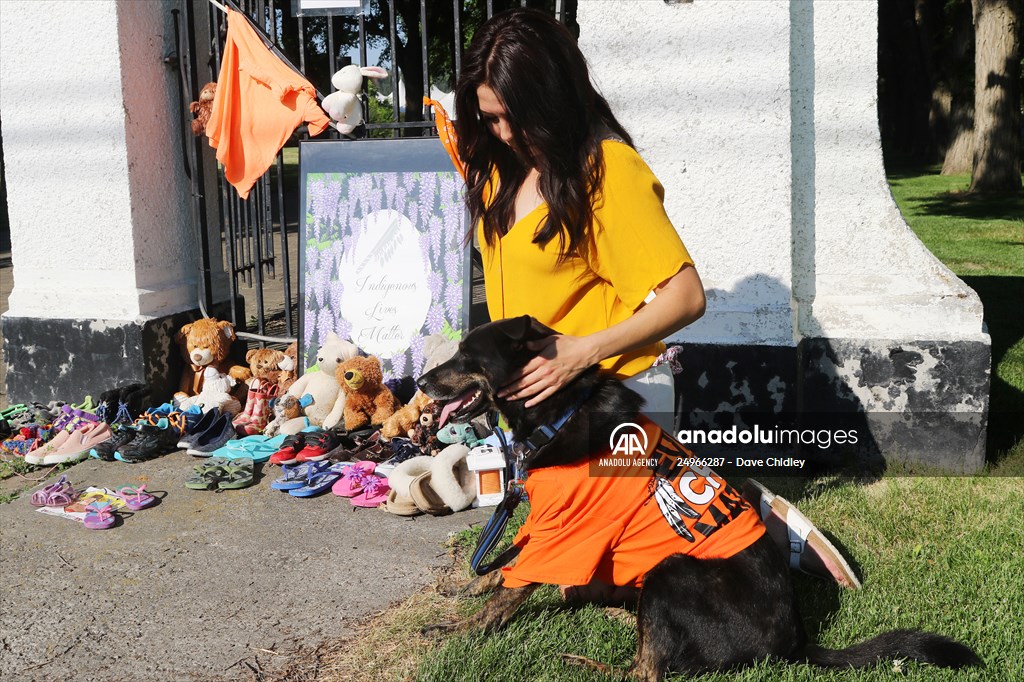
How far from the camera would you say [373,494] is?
452cm

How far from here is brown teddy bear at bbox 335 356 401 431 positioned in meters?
5.24

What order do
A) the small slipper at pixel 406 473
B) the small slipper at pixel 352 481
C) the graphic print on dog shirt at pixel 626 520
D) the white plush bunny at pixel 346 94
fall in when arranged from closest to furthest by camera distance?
the graphic print on dog shirt at pixel 626 520 < the small slipper at pixel 406 473 < the small slipper at pixel 352 481 < the white plush bunny at pixel 346 94

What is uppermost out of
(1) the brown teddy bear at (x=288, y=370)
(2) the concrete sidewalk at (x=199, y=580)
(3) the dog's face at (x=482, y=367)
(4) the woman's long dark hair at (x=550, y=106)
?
(4) the woman's long dark hair at (x=550, y=106)

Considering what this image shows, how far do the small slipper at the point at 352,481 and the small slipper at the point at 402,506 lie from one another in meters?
0.29

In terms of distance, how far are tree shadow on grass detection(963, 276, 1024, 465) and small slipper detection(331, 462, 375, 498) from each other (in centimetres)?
316

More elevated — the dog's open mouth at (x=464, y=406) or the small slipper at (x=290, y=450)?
the dog's open mouth at (x=464, y=406)

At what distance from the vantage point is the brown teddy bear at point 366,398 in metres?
5.24

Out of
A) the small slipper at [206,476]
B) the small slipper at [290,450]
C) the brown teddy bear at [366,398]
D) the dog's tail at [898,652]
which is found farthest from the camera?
the brown teddy bear at [366,398]

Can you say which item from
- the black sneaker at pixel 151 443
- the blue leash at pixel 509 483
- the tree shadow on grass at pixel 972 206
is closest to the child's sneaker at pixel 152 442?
the black sneaker at pixel 151 443

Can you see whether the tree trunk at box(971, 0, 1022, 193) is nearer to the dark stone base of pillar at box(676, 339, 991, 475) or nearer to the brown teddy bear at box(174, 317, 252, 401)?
the dark stone base of pillar at box(676, 339, 991, 475)

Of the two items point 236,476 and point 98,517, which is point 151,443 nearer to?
point 236,476

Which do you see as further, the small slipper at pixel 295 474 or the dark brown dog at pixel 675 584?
the small slipper at pixel 295 474

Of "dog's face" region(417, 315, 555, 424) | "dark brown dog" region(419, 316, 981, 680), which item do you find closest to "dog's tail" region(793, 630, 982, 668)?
"dark brown dog" region(419, 316, 981, 680)

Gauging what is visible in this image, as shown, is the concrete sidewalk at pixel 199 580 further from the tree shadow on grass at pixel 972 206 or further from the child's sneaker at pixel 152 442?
the tree shadow on grass at pixel 972 206
